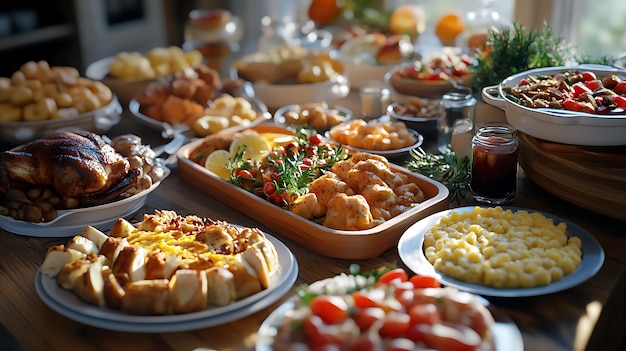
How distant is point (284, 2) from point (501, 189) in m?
3.03

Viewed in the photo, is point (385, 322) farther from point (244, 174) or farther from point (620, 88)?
point (620, 88)

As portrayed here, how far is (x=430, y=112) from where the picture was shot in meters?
2.38

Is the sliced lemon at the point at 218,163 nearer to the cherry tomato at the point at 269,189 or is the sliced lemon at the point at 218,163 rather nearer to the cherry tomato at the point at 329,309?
the cherry tomato at the point at 269,189

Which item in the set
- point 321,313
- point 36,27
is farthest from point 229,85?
point 36,27

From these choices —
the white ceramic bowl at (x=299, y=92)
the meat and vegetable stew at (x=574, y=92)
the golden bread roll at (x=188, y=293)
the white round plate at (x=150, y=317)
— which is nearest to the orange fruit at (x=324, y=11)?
the white ceramic bowl at (x=299, y=92)

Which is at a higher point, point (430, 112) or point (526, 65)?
point (526, 65)

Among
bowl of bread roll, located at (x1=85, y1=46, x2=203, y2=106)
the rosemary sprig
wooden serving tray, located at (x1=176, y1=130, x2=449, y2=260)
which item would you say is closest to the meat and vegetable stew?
the rosemary sprig

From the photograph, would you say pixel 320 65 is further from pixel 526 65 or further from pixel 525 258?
pixel 525 258

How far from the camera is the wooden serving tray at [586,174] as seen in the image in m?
1.67

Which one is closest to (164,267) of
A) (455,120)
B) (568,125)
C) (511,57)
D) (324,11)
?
(568,125)

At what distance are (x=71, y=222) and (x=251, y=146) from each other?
1.99 feet

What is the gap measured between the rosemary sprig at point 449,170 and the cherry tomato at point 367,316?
2.76 feet

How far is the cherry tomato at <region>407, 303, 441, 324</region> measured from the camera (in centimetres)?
111

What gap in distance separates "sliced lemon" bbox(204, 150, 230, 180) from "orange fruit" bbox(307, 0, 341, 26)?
173cm
